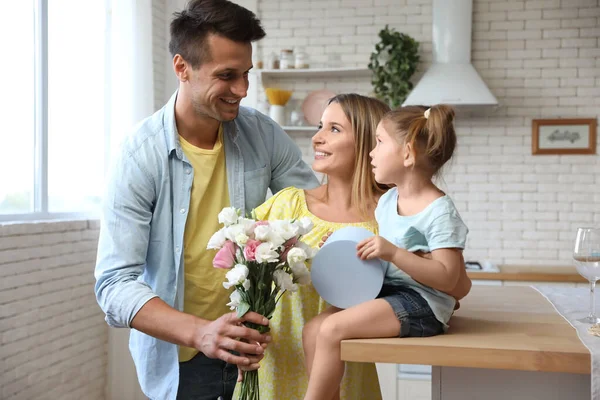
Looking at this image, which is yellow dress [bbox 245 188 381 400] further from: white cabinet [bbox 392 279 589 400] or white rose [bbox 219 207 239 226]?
white cabinet [bbox 392 279 589 400]

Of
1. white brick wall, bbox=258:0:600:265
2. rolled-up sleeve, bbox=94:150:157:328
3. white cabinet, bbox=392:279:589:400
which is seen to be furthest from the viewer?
white brick wall, bbox=258:0:600:265

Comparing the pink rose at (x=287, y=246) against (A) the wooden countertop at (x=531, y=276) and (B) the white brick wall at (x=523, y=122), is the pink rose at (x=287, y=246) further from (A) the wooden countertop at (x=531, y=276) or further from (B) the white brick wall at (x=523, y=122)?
(B) the white brick wall at (x=523, y=122)

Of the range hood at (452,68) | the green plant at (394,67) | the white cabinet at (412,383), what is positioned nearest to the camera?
the white cabinet at (412,383)

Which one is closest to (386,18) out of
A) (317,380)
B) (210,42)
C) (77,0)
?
(77,0)

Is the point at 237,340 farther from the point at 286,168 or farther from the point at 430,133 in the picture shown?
the point at 286,168

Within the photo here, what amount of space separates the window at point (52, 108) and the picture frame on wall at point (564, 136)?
11.5ft

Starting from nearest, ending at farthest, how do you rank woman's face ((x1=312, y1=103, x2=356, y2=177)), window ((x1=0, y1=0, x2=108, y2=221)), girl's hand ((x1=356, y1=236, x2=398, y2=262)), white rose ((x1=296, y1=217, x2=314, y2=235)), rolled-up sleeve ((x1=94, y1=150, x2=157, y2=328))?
girl's hand ((x1=356, y1=236, x2=398, y2=262)) < white rose ((x1=296, y1=217, x2=314, y2=235)) < rolled-up sleeve ((x1=94, y1=150, x2=157, y2=328)) < woman's face ((x1=312, y1=103, x2=356, y2=177)) < window ((x1=0, y1=0, x2=108, y2=221))

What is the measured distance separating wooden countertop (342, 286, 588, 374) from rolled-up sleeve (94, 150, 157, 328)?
0.74 metres

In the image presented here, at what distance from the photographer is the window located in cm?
382

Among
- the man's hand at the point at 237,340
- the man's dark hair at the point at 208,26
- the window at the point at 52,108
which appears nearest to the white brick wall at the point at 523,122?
the window at the point at 52,108

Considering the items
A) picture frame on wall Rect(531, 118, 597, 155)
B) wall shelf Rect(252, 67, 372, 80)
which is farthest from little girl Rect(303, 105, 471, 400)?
picture frame on wall Rect(531, 118, 597, 155)

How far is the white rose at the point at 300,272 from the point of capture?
1627mm

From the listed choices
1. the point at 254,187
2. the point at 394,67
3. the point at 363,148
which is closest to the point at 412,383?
the point at 394,67

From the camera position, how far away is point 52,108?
167 inches
